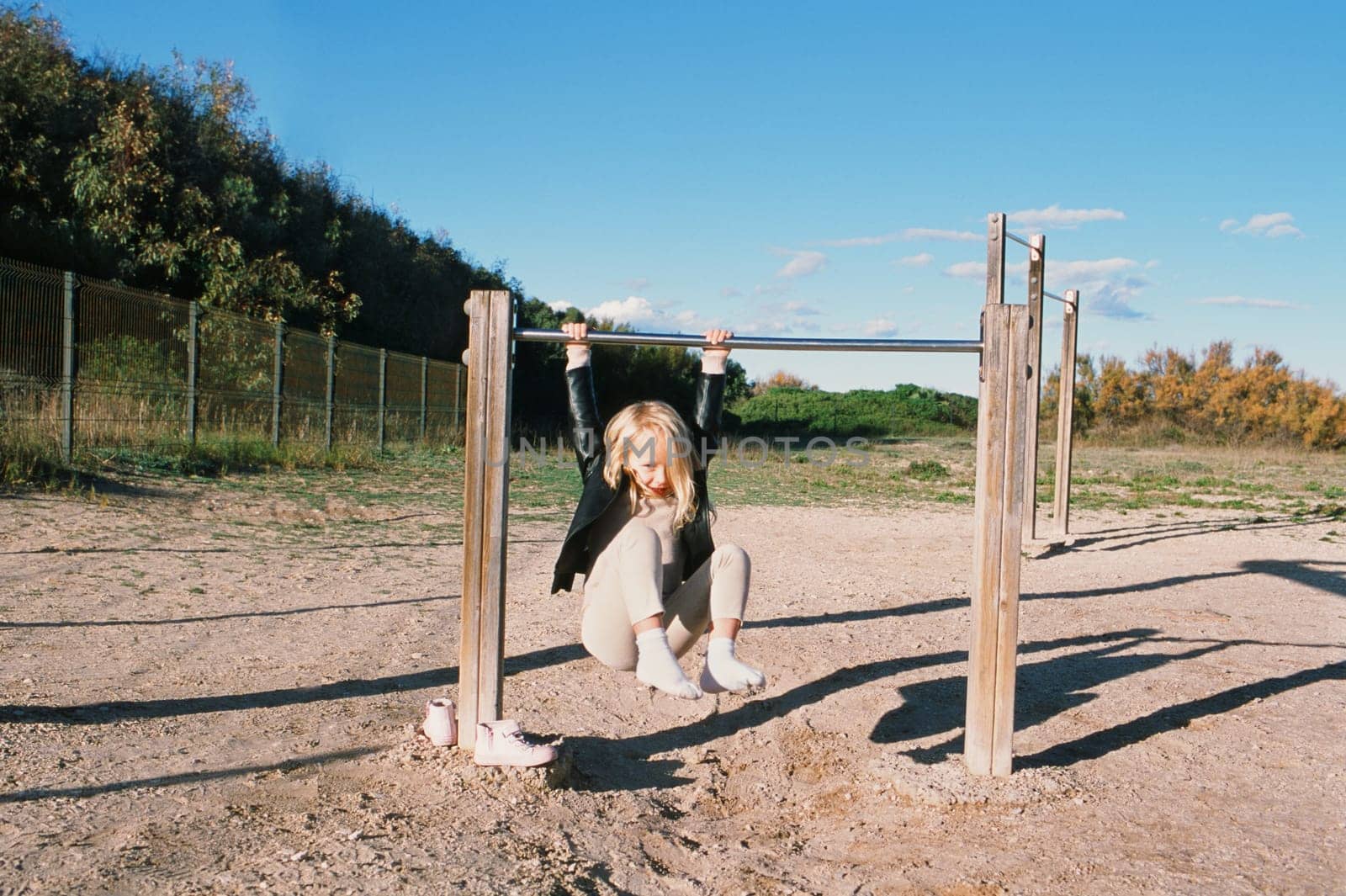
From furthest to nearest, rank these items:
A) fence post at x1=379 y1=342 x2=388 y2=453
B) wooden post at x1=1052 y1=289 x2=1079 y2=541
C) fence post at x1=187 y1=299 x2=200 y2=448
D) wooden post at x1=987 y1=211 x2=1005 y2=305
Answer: fence post at x1=379 y1=342 x2=388 y2=453
fence post at x1=187 y1=299 x2=200 y2=448
wooden post at x1=1052 y1=289 x2=1079 y2=541
wooden post at x1=987 y1=211 x2=1005 y2=305

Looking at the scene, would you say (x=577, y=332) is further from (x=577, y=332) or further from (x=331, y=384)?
(x=331, y=384)

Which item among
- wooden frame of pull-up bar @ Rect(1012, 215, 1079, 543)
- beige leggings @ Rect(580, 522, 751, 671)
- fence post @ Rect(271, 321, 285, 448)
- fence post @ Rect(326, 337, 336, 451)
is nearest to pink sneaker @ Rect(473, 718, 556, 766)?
beige leggings @ Rect(580, 522, 751, 671)

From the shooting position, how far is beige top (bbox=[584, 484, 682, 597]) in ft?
13.0

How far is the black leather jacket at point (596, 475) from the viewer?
12.7 ft

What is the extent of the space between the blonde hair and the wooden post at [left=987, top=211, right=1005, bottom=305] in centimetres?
478

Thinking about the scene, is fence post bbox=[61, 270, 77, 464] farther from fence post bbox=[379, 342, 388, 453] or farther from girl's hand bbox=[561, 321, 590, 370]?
girl's hand bbox=[561, 321, 590, 370]

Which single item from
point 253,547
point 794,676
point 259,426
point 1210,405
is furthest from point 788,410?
point 794,676

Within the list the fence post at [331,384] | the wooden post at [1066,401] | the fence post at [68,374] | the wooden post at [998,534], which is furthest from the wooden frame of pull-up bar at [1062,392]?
the fence post at [331,384]

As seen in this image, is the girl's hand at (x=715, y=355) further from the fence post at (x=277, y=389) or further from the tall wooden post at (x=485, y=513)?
the fence post at (x=277, y=389)

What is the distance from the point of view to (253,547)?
332 inches

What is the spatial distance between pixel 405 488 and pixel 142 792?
11014mm

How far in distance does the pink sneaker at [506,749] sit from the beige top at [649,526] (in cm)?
56

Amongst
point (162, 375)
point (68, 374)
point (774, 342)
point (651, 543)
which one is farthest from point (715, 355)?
point (162, 375)

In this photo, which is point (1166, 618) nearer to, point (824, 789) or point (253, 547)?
point (824, 789)
